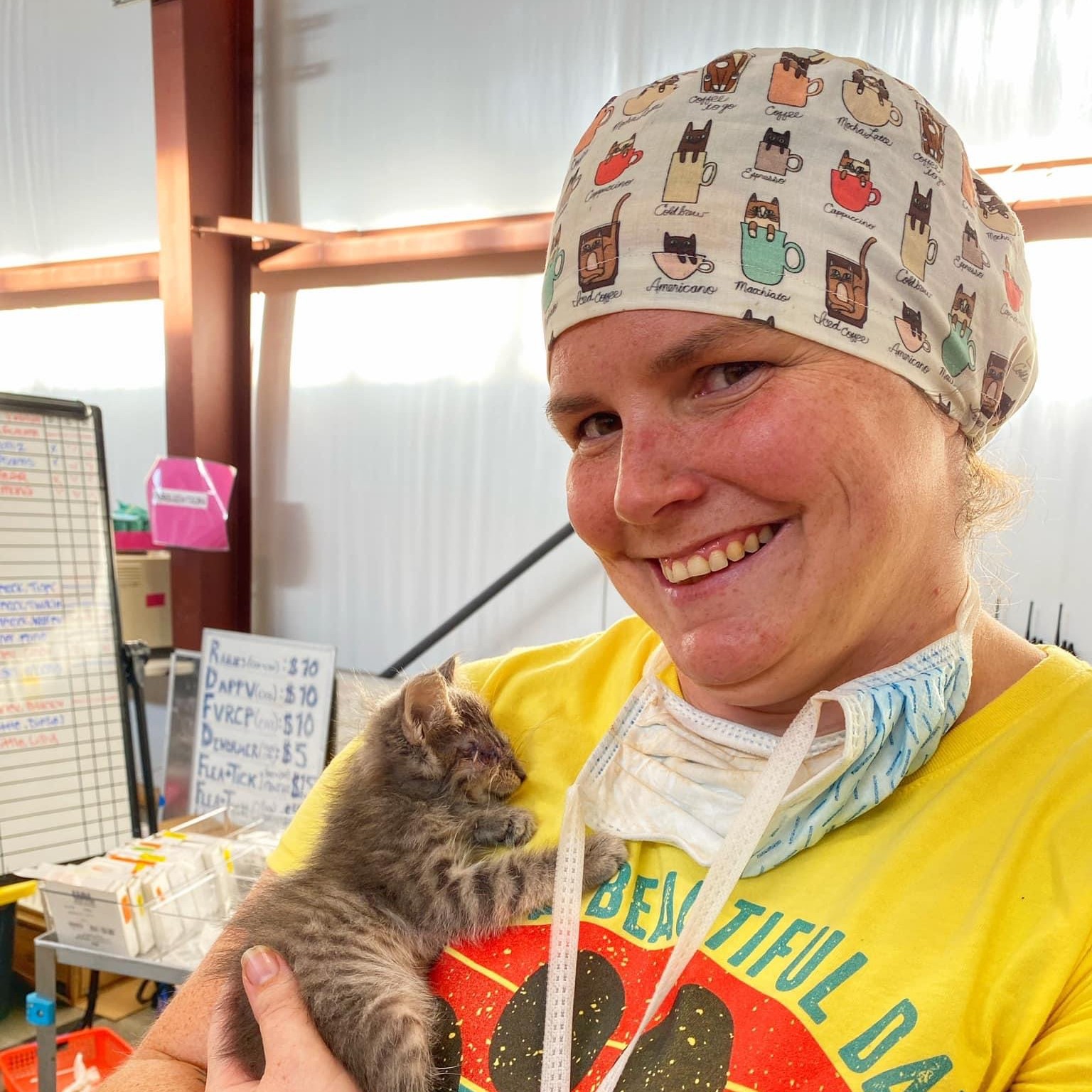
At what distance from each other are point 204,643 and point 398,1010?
10.2ft

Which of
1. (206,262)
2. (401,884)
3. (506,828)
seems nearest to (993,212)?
(506,828)

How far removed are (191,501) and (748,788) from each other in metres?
3.80

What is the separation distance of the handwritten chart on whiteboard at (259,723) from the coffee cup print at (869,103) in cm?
308

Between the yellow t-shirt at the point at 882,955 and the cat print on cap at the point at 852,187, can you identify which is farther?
the cat print on cap at the point at 852,187

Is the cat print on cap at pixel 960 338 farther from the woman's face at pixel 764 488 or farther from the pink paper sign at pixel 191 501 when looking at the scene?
the pink paper sign at pixel 191 501

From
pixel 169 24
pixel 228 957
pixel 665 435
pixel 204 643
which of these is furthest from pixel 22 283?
pixel 665 435

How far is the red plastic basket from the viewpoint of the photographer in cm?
279

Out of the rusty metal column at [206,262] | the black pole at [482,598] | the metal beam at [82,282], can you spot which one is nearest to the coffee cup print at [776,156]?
the black pole at [482,598]

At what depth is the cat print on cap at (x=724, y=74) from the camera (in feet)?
3.09

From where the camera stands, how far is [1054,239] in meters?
2.74

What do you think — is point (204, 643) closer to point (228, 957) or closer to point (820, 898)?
point (228, 957)

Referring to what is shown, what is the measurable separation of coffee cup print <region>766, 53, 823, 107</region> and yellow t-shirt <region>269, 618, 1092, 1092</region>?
71 centimetres

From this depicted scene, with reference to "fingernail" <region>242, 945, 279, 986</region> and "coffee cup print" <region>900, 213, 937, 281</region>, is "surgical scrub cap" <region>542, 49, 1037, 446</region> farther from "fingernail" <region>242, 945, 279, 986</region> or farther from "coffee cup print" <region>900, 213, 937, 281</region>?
"fingernail" <region>242, 945, 279, 986</region>

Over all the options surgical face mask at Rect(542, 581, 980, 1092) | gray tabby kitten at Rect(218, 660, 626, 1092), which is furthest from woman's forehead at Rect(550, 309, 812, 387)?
gray tabby kitten at Rect(218, 660, 626, 1092)
